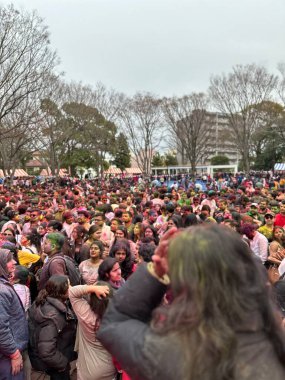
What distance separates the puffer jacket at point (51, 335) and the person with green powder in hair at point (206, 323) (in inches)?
78.0

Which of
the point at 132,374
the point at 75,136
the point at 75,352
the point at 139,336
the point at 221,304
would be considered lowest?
the point at 75,352

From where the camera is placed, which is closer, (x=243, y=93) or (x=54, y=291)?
(x=54, y=291)

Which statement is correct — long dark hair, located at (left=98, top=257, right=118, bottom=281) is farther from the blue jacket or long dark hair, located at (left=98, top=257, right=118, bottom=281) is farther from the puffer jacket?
the blue jacket

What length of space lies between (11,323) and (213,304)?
2317 millimetres

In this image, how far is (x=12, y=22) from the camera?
13094 millimetres

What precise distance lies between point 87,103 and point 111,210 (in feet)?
65.9

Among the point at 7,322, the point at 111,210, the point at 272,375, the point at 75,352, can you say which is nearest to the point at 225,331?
the point at 272,375

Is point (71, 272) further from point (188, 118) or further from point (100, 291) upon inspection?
point (188, 118)

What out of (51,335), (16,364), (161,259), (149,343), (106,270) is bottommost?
(16,364)

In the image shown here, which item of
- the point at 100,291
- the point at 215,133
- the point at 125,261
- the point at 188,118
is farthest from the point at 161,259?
the point at 215,133

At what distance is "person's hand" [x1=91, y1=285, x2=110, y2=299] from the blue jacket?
2.38 ft

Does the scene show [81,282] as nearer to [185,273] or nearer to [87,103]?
[185,273]

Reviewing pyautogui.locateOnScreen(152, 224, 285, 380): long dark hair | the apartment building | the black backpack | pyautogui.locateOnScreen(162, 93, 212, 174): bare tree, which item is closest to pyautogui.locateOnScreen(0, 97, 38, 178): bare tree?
the black backpack

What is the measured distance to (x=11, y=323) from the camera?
282 cm
